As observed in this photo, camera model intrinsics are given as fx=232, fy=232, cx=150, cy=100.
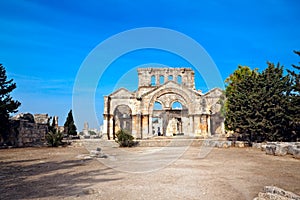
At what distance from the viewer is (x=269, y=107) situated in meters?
14.8

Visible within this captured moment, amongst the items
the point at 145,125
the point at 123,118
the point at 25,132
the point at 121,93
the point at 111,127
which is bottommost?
the point at 25,132

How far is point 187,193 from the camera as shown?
4691 millimetres

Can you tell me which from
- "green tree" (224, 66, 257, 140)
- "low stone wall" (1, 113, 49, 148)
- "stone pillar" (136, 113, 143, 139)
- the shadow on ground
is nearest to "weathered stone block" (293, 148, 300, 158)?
"green tree" (224, 66, 257, 140)

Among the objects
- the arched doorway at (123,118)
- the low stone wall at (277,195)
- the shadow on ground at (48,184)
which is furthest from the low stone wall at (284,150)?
the arched doorway at (123,118)

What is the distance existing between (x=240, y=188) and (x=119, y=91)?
22.8 m

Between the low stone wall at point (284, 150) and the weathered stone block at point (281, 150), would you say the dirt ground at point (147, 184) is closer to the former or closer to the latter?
the low stone wall at point (284, 150)

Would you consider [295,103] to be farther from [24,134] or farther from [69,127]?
[69,127]

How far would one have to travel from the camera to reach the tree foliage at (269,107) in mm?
14398

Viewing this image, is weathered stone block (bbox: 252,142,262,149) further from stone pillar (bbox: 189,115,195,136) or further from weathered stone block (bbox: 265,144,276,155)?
stone pillar (bbox: 189,115,195,136)

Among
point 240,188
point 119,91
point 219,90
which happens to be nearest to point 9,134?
point 119,91

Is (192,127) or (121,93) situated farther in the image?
(121,93)

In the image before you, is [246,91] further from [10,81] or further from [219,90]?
[10,81]

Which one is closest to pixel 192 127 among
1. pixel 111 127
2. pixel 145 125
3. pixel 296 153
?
pixel 145 125

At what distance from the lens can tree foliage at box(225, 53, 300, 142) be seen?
14398 mm
